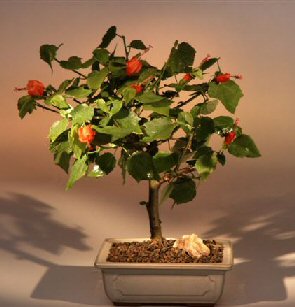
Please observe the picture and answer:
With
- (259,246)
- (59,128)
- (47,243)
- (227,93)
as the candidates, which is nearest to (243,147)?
(227,93)

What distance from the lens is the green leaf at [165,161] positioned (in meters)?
3.29

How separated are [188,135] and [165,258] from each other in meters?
0.37

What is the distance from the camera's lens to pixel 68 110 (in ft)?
10.9

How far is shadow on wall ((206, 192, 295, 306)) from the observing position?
3.59 meters

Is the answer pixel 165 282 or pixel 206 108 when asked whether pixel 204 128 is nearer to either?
pixel 206 108

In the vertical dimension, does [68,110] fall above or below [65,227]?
above

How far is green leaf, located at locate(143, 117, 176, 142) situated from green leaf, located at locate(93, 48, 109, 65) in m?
0.24

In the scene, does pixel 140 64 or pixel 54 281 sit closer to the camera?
pixel 140 64

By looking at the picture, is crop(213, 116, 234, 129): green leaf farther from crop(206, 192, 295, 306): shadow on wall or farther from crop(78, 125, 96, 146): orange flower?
crop(206, 192, 295, 306): shadow on wall

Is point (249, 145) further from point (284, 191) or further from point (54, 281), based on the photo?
point (284, 191)

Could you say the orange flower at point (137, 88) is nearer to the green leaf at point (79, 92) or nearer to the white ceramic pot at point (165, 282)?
the green leaf at point (79, 92)

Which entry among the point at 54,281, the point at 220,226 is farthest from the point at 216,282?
the point at 220,226

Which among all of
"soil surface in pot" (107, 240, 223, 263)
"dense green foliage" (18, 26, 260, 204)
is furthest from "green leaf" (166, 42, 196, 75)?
"soil surface in pot" (107, 240, 223, 263)

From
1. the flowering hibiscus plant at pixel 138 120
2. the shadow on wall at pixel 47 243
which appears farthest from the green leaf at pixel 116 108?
the shadow on wall at pixel 47 243
